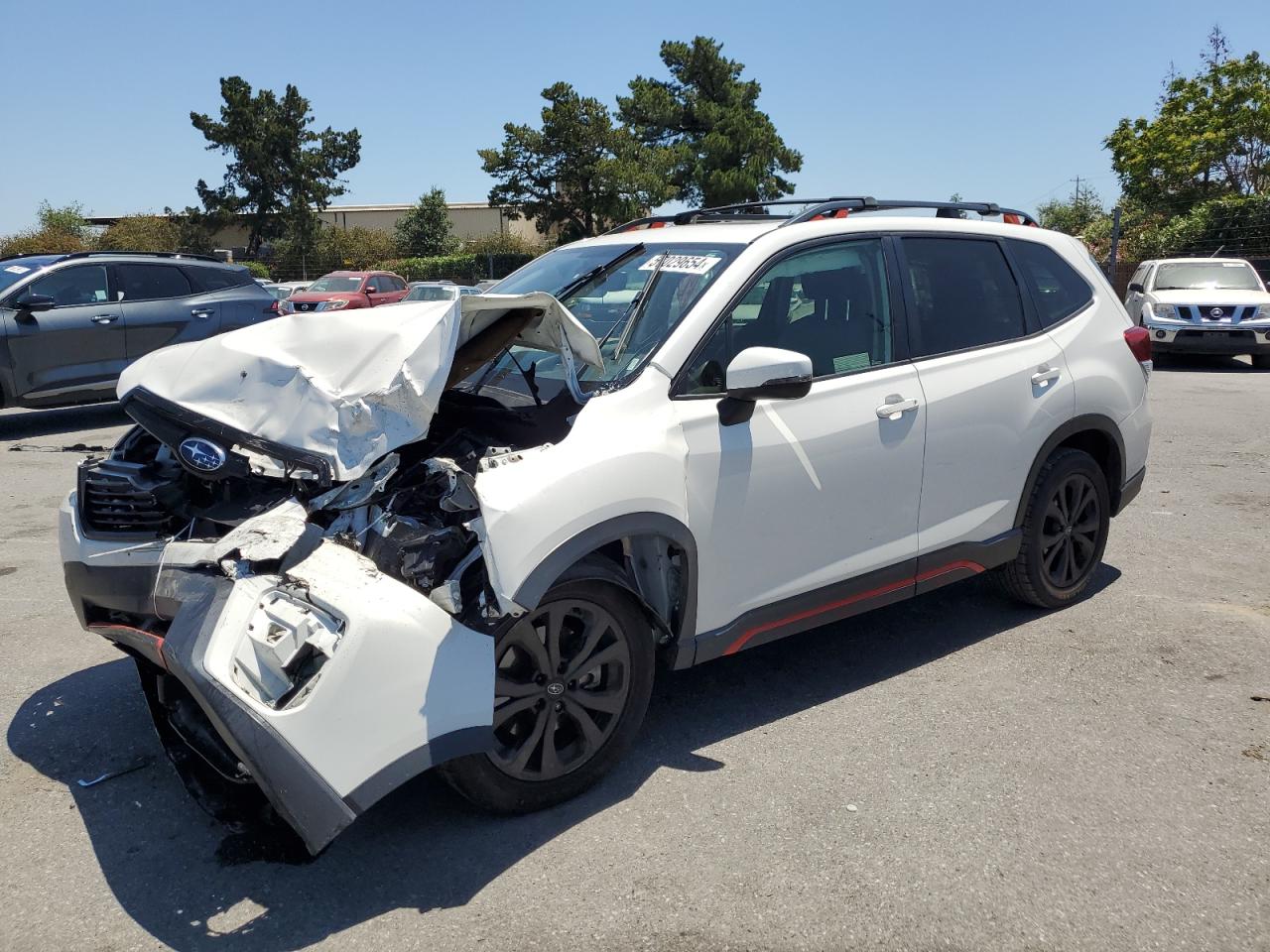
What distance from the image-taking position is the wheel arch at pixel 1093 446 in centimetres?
482

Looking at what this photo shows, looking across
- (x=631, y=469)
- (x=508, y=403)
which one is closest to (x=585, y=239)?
(x=508, y=403)

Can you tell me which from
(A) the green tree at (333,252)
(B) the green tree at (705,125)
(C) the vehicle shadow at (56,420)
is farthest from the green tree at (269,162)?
(C) the vehicle shadow at (56,420)

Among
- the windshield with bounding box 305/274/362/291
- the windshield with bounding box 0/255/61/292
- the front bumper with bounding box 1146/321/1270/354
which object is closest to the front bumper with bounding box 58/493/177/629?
the windshield with bounding box 0/255/61/292

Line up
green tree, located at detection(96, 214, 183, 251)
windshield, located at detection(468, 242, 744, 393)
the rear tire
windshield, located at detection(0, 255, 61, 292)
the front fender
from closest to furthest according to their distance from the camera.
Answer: the front fender → windshield, located at detection(468, 242, 744, 393) → the rear tire → windshield, located at detection(0, 255, 61, 292) → green tree, located at detection(96, 214, 183, 251)

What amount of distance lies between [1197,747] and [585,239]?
11.1ft

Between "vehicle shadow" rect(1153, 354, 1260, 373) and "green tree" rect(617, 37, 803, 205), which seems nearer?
"vehicle shadow" rect(1153, 354, 1260, 373)

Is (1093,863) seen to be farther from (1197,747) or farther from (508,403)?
(508,403)

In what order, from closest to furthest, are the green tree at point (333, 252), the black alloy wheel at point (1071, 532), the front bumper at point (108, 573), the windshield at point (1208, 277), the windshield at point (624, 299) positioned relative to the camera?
the front bumper at point (108, 573) → the windshield at point (624, 299) → the black alloy wheel at point (1071, 532) → the windshield at point (1208, 277) → the green tree at point (333, 252)

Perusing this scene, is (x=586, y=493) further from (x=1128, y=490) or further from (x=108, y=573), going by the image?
(x=1128, y=490)

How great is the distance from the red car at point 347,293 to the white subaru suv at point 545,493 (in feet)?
66.1

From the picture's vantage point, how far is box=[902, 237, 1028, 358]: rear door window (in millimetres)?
4457

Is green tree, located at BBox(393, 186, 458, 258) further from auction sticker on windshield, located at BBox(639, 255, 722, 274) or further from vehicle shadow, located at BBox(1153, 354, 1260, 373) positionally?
auction sticker on windshield, located at BBox(639, 255, 722, 274)

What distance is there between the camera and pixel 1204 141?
3659cm

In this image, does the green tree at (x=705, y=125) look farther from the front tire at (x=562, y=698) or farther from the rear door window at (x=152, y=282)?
the front tire at (x=562, y=698)
